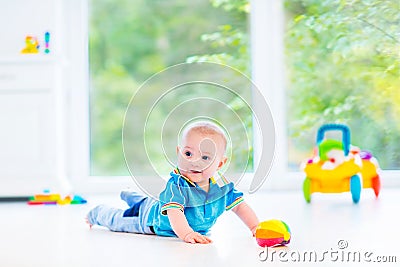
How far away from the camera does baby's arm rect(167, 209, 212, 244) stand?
144 centimetres

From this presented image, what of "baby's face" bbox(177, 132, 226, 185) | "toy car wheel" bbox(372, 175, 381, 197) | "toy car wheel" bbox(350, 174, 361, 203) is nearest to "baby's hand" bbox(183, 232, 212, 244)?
"baby's face" bbox(177, 132, 226, 185)

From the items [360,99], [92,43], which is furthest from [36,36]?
[360,99]

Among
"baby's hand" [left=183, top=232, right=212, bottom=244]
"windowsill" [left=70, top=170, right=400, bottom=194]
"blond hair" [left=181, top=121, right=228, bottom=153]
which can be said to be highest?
"blond hair" [left=181, top=121, right=228, bottom=153]

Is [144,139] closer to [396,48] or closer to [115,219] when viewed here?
[115,219]

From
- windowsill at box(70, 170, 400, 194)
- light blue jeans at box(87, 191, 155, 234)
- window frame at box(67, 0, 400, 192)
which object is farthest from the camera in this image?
window frame at box(67, 0, 400, 192)

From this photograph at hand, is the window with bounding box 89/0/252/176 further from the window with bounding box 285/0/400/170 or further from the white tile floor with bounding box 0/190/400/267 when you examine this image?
the white tile floor with bounding box 0/190/400/267

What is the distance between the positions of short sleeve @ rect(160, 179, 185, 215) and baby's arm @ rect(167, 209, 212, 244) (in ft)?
0.04

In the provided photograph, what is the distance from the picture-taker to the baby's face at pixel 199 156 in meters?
1.43

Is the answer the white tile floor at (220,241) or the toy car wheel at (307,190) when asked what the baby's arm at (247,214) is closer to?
the white tile floor at (220,241)

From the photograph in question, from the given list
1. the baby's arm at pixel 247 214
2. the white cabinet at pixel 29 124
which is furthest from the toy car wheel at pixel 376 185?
the white cabinet at pixel 29 124

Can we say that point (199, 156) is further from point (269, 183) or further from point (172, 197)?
point (269, 183)

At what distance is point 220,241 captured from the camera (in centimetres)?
148

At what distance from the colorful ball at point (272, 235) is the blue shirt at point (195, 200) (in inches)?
5.4

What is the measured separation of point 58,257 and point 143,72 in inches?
89.3
